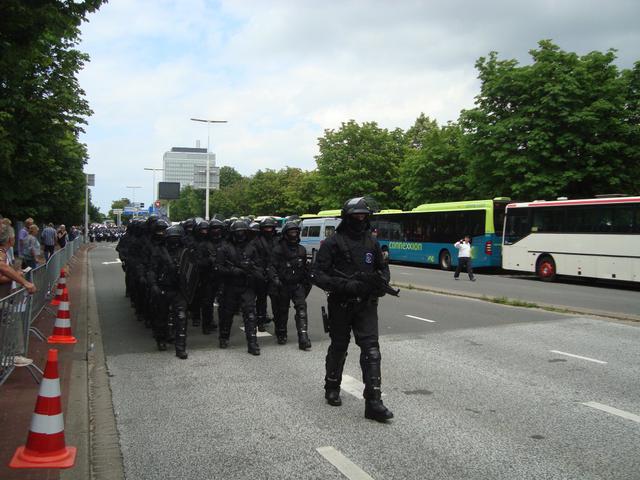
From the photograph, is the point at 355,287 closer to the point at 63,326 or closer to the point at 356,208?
the point at 356,208

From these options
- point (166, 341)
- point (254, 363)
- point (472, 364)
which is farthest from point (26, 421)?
point (472, 364)

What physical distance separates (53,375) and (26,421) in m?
1.15

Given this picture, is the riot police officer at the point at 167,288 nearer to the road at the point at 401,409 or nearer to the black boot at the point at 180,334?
the black boot at the point at 180,334

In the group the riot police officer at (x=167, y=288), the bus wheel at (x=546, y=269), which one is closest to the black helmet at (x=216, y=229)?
the riot police officer at (x=167, y=288)

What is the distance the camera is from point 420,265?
3028 centimetres

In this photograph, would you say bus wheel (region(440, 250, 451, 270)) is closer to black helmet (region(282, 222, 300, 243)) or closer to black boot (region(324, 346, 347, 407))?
black helmet (region(282, 222, 300, 243))

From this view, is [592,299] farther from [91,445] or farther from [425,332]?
[91,445]

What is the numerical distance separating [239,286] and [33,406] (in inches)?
130

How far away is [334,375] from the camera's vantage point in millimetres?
5328

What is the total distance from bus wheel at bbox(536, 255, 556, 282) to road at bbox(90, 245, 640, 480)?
456 inches

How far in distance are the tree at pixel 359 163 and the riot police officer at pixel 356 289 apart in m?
42.2

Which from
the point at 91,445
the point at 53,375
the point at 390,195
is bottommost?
the point at 91,445

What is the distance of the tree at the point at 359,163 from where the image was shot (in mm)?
47781

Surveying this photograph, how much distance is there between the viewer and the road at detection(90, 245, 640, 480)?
3.98 metres
